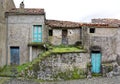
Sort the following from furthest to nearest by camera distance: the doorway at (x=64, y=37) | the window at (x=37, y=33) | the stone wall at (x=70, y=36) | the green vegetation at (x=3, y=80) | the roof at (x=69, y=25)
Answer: the doorway at (x=64, y=37) < the stone wall at (x=70, y=36) < the roof at (x=69, y=25) < the window at (x=37, y=33) < the green vegetation at (x=3, y=80)

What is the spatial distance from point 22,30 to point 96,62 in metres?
8.30

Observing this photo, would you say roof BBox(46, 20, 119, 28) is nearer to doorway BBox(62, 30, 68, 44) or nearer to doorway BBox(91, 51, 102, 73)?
doorway BBox(62, 30, 68, 44)

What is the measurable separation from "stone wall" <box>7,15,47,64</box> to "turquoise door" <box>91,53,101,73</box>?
600cm

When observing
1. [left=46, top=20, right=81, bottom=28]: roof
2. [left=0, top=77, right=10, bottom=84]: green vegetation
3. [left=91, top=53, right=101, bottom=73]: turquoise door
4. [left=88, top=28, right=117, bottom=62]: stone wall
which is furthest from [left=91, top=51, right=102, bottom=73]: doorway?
[left=0, top=77, right=10, bottom=84]: green vegetation

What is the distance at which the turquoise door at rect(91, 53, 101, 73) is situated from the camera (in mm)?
26114

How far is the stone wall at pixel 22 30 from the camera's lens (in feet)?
87.7

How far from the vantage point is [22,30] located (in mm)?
26797

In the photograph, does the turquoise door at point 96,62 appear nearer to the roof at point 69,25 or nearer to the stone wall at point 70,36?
the roof at point 69,25

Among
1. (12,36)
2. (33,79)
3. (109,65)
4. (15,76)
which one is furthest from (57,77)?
(12,36)

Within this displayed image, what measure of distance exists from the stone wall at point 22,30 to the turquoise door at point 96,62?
6004 millimetres

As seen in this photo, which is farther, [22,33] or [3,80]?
[22,33]

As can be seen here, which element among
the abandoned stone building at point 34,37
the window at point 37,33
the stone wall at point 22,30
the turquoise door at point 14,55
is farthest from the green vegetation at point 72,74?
the turquoise door at point 14,55

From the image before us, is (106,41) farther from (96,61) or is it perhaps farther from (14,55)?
(14,55)

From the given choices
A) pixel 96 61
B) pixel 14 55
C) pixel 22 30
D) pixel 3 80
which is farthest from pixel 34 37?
pixel 3 80
